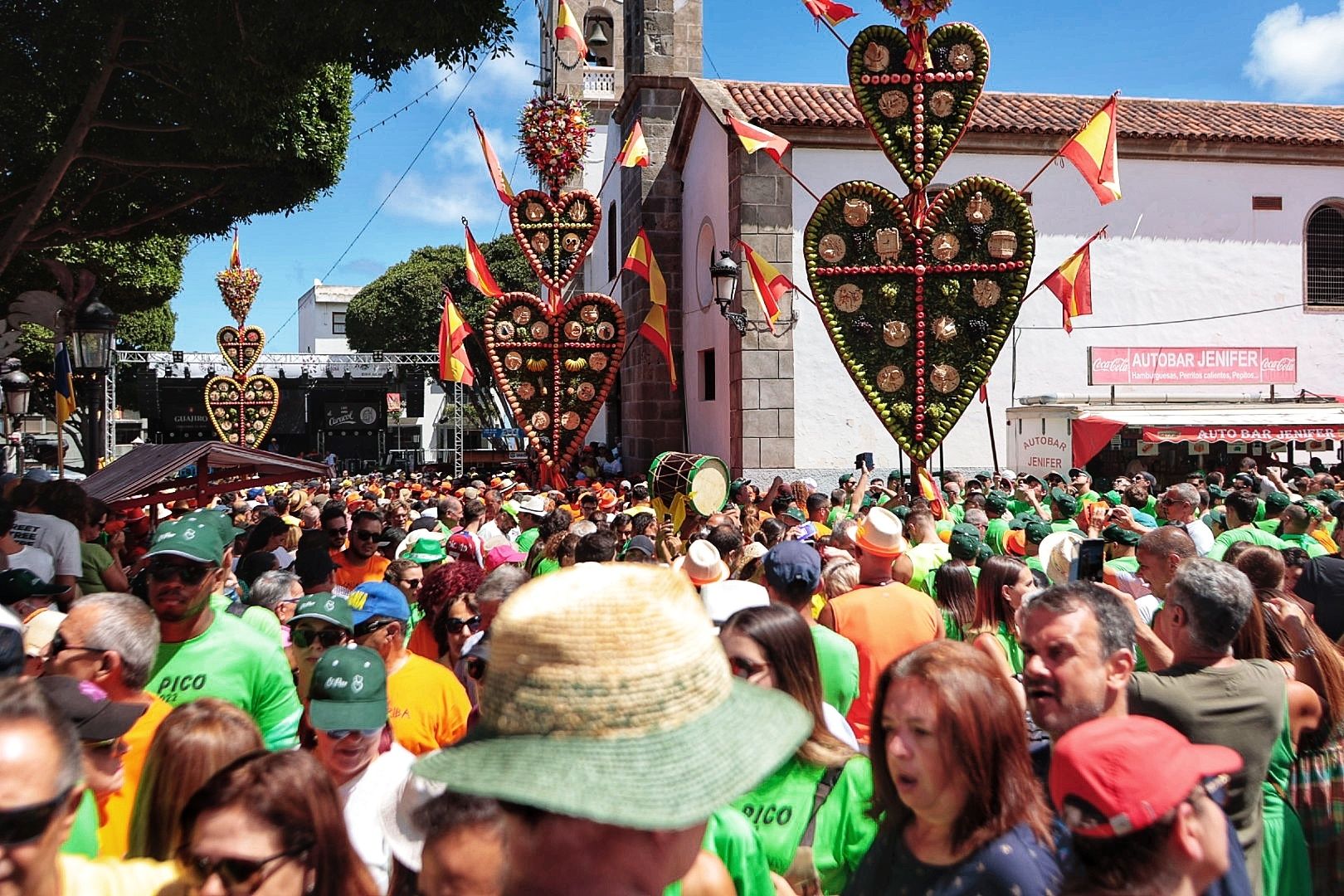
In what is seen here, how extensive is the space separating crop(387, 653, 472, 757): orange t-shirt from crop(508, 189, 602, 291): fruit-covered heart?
40.6 feet

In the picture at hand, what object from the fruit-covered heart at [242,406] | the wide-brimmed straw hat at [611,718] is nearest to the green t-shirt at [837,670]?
the wide-brimmed straw hat at [611,718]

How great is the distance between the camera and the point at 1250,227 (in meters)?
19.3

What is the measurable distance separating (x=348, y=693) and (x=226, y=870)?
3.21ft

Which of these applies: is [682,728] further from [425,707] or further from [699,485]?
[699,485]

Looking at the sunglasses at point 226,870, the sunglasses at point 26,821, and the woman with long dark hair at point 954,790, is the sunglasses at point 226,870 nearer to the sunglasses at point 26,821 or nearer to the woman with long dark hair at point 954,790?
the sunglasses at point 26,821

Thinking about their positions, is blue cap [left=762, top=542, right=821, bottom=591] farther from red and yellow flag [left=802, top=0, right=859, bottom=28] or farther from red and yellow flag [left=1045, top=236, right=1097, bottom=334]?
red and yellow flag [left=1045, top=236, right=1097, bottom=334]

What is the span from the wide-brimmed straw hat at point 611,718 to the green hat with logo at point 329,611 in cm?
251

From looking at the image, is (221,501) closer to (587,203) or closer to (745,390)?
(587,203)

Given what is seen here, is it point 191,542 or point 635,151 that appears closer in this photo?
point 191,542

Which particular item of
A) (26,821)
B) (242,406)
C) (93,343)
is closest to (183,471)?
(93,343)

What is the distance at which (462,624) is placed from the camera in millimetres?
4746

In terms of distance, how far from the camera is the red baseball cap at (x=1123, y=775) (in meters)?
1.78

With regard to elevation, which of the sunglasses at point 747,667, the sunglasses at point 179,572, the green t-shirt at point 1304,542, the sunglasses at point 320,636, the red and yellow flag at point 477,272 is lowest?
the green t-shirt at point 1304,542

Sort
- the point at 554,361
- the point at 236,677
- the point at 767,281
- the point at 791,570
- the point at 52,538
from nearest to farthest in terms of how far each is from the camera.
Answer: the point at 236,677 < the point at 791,570 < the point at 52,538 < the point at 767,281 < the point at 554,361
